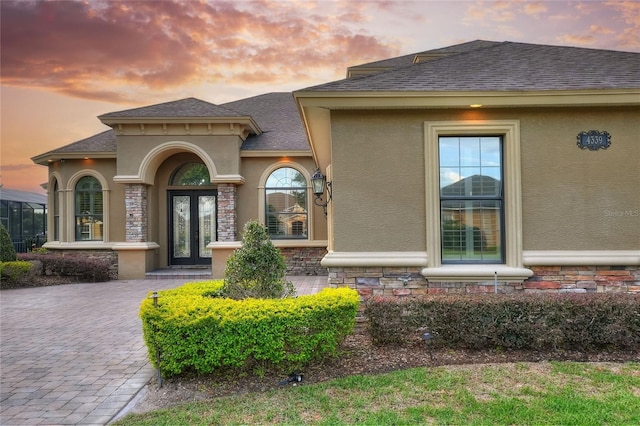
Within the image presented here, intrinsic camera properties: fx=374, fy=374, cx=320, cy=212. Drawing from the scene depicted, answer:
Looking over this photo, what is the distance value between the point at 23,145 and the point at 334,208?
13.7 metres

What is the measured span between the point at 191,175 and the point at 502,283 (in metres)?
10.4

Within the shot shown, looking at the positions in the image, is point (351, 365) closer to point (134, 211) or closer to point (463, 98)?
point (463, 98)

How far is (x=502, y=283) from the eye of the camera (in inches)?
207

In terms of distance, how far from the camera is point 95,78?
1123 cm

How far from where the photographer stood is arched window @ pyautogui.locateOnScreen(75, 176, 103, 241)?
12.4 metres

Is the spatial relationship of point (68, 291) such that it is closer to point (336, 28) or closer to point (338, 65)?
point (336, 28)

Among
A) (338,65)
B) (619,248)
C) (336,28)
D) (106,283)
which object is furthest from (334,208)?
(338,65)

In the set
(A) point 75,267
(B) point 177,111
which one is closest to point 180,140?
(B) point 177,111

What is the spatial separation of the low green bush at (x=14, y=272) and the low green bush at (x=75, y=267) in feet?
2.14

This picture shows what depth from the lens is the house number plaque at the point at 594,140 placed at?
5.29 meters

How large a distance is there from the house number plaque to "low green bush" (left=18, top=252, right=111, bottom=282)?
39.5ft

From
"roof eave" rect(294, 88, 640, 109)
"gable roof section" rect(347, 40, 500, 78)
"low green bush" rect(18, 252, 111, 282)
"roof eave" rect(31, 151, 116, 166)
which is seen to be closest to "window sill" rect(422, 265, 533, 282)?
"roof eave" rect(294, 88, 640, 109)

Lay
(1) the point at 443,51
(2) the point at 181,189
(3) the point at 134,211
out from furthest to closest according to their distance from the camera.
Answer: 1. (2) the point at 181,189
2. (3) the point at 134,211
3. (1) the point at 443,51

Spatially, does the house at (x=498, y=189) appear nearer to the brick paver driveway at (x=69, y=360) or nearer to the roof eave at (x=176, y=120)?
the brick paver driveway at (x=69, y=360)
